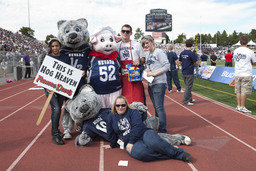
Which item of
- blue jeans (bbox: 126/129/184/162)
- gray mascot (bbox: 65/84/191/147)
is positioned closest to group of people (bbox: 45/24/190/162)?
blue jeans (bbox: 126/129/184/162)

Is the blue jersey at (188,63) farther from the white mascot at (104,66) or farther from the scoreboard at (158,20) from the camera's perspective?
the scoreboard at (158,20)

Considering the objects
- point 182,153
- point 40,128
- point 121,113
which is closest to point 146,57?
point 121,113

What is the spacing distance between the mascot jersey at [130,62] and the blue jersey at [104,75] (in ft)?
0.51

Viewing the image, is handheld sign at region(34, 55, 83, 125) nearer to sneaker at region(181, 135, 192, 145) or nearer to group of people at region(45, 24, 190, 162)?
group of people at region(45, 24, 190, 162)

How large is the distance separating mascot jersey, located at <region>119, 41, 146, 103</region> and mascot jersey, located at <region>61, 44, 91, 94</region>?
673mm

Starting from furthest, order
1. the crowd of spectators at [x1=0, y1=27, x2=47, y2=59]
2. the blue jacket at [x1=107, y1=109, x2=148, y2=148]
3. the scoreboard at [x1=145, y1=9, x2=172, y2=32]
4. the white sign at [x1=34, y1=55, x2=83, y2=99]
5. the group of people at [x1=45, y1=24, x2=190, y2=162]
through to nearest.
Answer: the scoreboard at [x1=145, y1=9, x2=172, y2=32]
the crowd of spectators at [x1=0, y1=27, x2=47, y2=59]
the white sign at [x1=34, y1=55, x2=83, y2=99]
the blue jacket at [x1=107, y1=109, x2=148, y2=148]
the group of people at [x1=45, y1=24, x2=190, y2=162]

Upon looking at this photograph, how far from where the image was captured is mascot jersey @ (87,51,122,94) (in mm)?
4477

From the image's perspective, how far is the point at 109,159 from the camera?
144 inches

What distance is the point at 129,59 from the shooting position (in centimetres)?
470

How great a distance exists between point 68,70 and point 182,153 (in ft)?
7.73

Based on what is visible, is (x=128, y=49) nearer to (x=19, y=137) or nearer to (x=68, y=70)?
(x=68, y=70)

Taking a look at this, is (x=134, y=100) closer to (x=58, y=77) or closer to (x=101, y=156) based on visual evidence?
(x=101, y=156)

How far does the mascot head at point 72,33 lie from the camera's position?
14.3ft

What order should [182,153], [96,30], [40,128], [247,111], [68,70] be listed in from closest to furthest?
[182,153]
[68,70]
[96,30]
[40,128]
[247,111]
